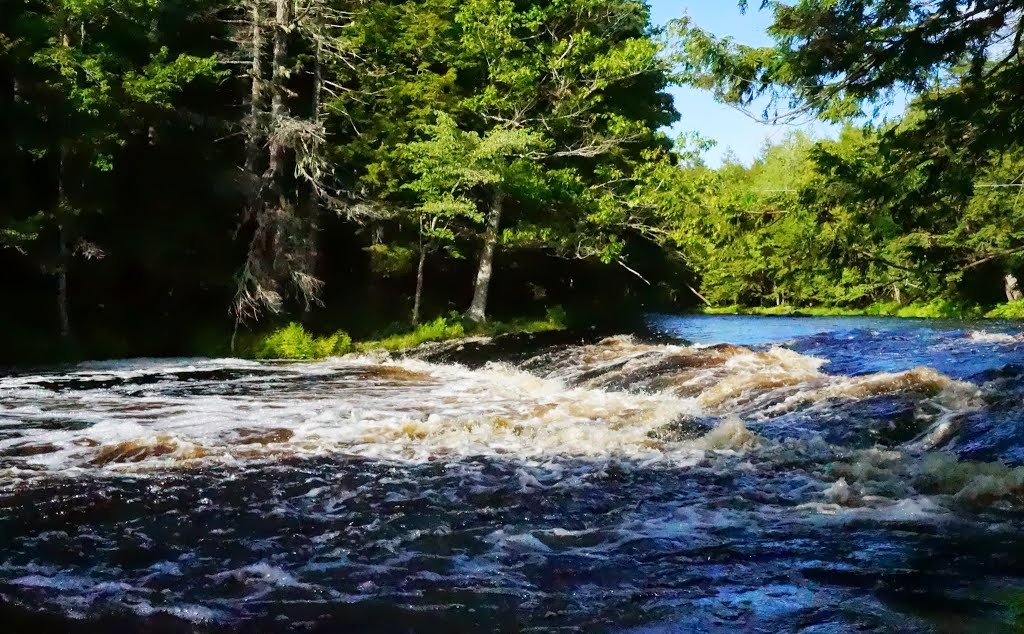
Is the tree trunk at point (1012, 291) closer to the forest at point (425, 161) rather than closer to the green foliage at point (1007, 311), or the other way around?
the green foliage at point (1007, 311)

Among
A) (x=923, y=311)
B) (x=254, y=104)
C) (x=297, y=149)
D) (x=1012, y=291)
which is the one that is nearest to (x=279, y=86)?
(x=254, y=104)

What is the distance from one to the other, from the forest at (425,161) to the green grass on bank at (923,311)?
92cm

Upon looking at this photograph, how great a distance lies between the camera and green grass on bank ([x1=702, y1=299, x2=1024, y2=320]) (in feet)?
97.3

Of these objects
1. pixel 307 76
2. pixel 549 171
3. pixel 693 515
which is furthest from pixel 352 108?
pixel 693 515

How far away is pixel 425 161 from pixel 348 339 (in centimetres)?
486

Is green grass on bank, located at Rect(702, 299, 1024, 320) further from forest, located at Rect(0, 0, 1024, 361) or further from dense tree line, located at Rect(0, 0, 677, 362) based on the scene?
dense tree line, located at Rect(0, 0, 677, 362)

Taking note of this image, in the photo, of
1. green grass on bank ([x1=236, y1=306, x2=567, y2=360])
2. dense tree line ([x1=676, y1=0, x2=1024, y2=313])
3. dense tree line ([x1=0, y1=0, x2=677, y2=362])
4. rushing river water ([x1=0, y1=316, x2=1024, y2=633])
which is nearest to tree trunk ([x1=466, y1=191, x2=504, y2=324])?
dense tree line ([x1=0, y1=0, x2=677, y2=362])

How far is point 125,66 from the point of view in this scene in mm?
16109

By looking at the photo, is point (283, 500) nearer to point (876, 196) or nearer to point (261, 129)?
point (876, 196)

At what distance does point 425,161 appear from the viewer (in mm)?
20203

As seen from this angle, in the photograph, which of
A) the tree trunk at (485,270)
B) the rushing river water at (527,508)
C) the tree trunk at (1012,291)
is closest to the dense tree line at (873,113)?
the rushing river water at (527,508)

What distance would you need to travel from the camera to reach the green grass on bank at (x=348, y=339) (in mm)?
18375

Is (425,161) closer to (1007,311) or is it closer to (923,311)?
(1007,311)

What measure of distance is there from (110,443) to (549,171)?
1579 centimetres
